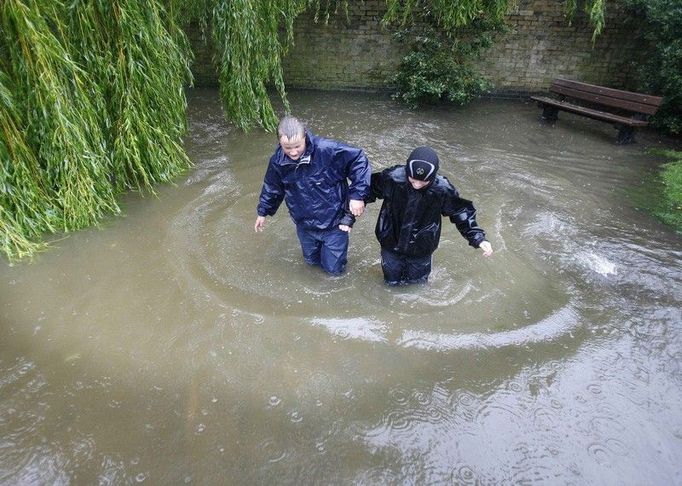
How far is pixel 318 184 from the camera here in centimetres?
369

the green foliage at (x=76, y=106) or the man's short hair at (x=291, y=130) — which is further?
the green foliage at (x=76, y=106)

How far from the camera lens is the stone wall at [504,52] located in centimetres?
982

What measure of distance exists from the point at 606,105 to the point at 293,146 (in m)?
7.52

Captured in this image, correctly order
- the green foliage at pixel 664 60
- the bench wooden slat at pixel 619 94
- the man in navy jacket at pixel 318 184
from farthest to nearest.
→ the green foliage at pixel 664 60, the bench wooden slat at pixel 619 94, the man in navy jacket at pixel 318 184

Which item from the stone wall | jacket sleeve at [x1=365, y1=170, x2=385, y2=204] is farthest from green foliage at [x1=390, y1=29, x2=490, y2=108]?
jacket sleeve at [x1=365, y1=170, x2=385, y2=204]

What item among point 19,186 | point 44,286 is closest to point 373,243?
point 44,286

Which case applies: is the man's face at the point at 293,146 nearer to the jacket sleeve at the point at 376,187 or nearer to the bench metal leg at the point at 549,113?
the jacket sleeve at the point at 376,187

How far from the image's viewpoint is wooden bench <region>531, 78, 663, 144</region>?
24.9 ft

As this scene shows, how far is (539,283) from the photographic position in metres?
4.26

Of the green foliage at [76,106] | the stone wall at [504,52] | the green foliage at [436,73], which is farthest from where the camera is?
the stone wall at [504,52]

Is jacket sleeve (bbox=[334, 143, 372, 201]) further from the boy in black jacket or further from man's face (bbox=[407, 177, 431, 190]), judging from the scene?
man's face (bbox=[407, 177, 431, 190])

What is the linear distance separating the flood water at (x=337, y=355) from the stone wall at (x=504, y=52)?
19.6 feet

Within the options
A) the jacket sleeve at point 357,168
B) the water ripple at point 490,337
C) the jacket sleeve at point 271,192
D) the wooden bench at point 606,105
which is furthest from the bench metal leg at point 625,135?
the jacket sleeve at point 271,192

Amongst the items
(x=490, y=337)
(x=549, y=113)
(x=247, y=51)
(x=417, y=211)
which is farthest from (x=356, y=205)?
(x=549, y=113)
